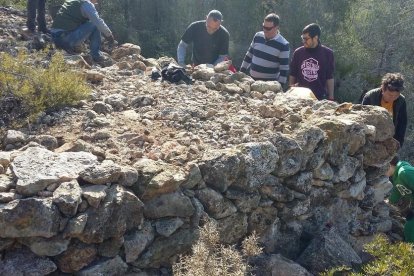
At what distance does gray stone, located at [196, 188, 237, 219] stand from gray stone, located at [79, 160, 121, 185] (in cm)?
64

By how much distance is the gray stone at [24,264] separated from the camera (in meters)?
2.89

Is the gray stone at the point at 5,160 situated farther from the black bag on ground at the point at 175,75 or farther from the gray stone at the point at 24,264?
the black bag on ground at the point at 175,75

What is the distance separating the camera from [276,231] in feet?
13.4

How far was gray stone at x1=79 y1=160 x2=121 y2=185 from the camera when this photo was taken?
10.4 feet

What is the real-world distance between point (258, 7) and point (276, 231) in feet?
28.3

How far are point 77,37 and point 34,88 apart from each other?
2.34 m

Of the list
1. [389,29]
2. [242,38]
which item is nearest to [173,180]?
[242,38]

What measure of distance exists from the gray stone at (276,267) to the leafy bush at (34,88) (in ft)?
6.89

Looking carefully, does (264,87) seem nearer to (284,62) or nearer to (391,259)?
(284,62)

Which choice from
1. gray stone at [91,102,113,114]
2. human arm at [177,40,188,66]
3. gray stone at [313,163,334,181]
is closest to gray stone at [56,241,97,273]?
gray stone at [91,102,113,114]

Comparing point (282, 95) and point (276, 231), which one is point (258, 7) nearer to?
point (282, 95)

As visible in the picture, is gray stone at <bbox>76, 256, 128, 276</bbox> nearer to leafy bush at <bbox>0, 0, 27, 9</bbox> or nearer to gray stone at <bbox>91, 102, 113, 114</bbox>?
gray stone at <bbox>91, 102, 113, 114</bbox>

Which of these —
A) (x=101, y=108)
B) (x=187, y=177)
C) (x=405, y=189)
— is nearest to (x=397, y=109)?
(x=405, y=189)

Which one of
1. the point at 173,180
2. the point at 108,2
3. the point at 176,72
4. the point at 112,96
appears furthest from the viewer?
the point at 108,2
